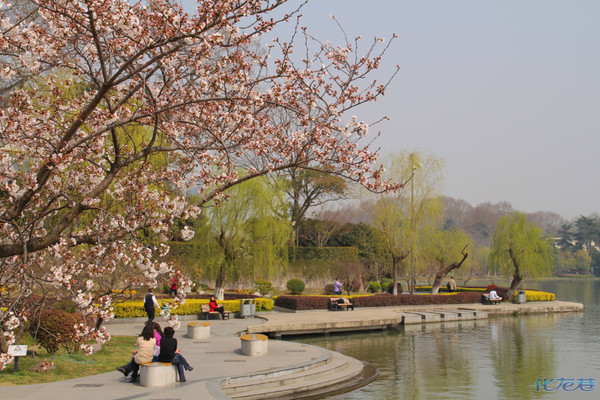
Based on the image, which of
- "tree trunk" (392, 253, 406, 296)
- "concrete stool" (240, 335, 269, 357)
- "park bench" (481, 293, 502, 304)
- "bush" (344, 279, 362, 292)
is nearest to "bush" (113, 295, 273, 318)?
"concrete stool" (240, 335, 269, 357)

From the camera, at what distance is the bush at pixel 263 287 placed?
31078mm

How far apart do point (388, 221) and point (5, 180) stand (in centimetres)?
2551

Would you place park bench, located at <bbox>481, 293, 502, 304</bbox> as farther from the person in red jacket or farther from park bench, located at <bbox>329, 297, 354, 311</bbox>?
the person in red jacket

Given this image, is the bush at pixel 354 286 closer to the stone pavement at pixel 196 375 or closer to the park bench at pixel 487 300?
the park bench at pixel 487 300

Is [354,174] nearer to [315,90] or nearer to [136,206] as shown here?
[315,90]

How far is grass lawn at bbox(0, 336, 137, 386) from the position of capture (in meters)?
10.6

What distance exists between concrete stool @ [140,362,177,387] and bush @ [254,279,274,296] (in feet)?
68.0

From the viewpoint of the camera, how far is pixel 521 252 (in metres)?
32.8

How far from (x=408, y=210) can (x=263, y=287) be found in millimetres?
9602

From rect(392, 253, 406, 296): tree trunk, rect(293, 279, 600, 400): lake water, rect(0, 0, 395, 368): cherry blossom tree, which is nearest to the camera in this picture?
rect(0, 0, 395, 368): cherry blossom tree

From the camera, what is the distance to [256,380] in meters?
11.1

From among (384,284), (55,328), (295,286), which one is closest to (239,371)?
(55,328)

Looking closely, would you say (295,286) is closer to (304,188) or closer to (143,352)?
(304,188)

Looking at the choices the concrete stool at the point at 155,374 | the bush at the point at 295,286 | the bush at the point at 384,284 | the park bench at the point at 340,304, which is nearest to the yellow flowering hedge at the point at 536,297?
the bush at the point at 384,284
